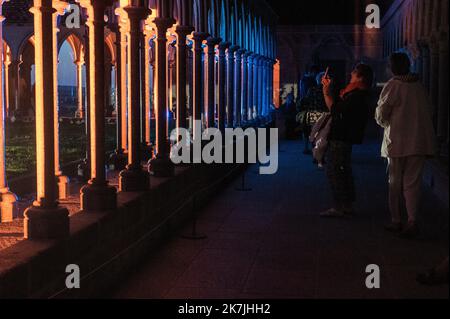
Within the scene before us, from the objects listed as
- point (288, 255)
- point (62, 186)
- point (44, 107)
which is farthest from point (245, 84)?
point (44, 107)

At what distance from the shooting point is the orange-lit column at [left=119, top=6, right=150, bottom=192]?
6746mm

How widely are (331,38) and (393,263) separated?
3531 cm

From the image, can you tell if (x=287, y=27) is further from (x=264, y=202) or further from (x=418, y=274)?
(x=418, y=274)

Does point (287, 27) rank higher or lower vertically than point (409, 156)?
higher

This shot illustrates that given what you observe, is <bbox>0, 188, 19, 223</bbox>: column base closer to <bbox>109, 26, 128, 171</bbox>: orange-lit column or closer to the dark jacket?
<bbox>109, 26, 128, 171</bbox>: orange-lit column

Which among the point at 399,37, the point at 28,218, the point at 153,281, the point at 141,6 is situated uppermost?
the point at 399,37

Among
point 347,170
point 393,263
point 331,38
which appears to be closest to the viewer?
point 393,263

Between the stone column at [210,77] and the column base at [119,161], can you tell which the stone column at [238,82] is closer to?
the stone column at [210,77]

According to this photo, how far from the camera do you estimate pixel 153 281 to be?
5395mm

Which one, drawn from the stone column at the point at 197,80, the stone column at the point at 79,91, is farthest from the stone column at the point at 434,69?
the stone column at the point at 79,91

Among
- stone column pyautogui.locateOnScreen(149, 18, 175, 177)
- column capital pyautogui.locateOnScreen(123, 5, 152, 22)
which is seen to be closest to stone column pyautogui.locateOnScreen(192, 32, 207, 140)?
stone column pyautogui.locateOnScreen(149, 18, 175, 177)
